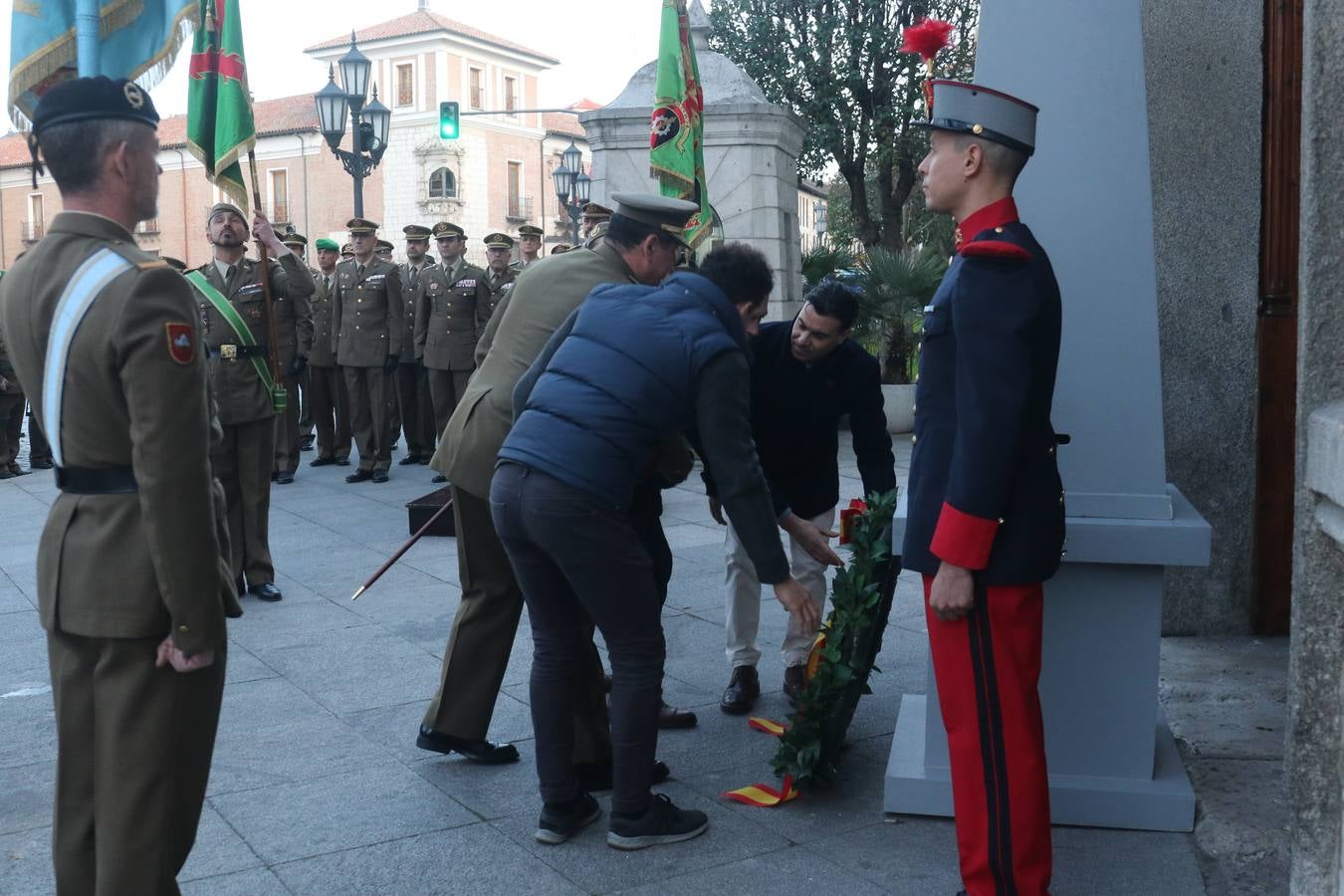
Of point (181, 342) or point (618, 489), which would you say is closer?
point (181, 342)

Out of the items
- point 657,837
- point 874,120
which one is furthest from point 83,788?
point 874,120

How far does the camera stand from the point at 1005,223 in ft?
10.7

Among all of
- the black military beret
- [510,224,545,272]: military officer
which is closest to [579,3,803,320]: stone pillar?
[510,224,545,272]: military officer

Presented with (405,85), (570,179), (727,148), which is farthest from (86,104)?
(405,85)

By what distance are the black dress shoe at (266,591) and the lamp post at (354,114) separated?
8162mm

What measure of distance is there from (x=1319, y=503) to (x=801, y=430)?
2.74m

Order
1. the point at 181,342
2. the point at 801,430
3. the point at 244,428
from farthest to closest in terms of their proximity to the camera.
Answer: the point at 244,428, the point at 801,430, the point at 181,342

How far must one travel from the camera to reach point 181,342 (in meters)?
2.62

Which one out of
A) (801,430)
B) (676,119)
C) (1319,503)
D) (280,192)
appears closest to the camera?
(1319,503)

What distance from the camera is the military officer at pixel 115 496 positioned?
8.54ft

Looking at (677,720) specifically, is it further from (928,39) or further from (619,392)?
(928,39)

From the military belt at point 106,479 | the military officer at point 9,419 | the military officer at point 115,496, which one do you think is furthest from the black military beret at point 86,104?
the military officer at point 9,419

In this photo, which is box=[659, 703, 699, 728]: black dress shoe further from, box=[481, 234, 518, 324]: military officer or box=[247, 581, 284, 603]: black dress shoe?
box=[481, 234, 518, 324]: military officer

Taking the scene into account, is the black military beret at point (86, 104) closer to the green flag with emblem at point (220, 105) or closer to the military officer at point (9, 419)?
the green flag with emblem at point (220, 105)
